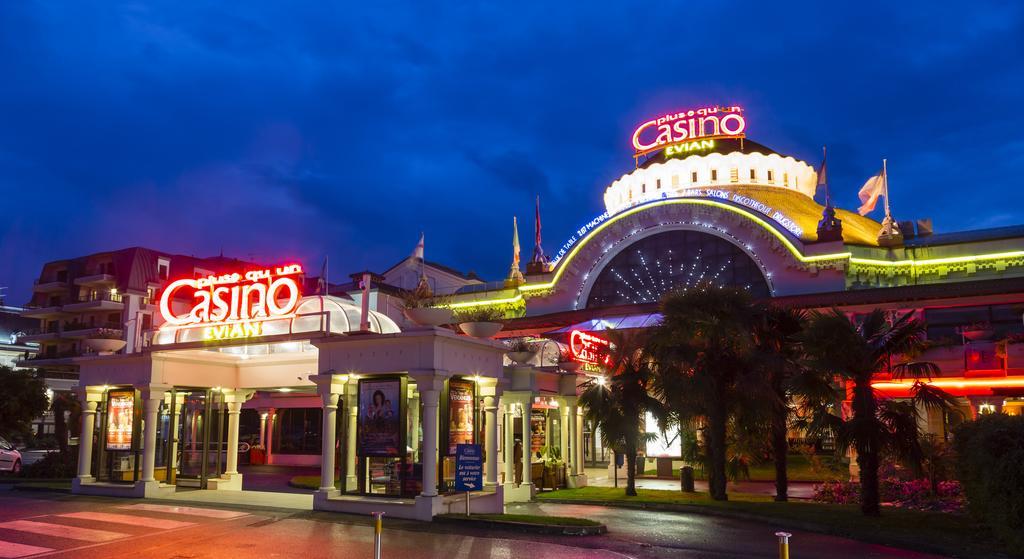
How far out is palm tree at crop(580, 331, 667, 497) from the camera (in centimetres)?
2586

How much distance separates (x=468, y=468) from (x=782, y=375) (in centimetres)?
1087

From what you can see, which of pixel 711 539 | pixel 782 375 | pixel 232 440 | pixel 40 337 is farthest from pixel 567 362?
pixel 40 337

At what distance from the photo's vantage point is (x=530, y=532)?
1741 cm

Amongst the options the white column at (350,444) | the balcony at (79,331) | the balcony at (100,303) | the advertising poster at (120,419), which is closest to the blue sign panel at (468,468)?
the white column at (350,444)

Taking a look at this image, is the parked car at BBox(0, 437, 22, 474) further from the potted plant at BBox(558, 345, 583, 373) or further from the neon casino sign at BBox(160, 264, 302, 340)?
the potted plant at BBox(558, 345, 583, 373)

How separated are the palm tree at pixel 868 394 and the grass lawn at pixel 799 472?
9.47m

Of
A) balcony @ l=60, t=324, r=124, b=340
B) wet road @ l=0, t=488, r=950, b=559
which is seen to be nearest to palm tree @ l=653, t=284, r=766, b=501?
wet road @ l=0, t=488, r=950, b=559

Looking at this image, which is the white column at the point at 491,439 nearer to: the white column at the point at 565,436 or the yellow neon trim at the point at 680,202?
the white column at the point at 565,436

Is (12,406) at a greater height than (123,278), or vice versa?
(123,278)

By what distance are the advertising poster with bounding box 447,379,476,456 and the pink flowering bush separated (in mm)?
11549

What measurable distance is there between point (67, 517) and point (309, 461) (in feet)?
95.1

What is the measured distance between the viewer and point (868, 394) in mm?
20750

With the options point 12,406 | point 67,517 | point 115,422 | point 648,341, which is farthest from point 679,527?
point 12,406

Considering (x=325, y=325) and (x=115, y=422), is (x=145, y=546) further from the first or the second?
(x=115, y=422)
